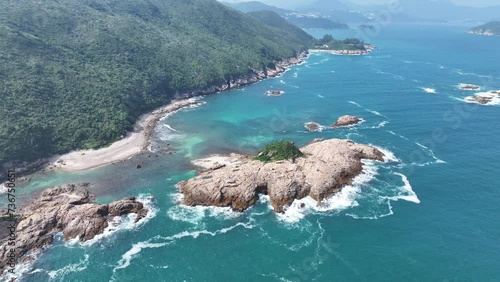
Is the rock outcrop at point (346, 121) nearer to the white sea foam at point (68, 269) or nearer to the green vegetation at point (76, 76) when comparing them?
the green vegetation at point (76, 76)

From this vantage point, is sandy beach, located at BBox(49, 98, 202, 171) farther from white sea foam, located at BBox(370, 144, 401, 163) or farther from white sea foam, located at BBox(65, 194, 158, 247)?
white sea foam, located at BBox(370, 144, 401, 163)

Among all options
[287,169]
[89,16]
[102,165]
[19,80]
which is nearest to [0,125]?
[19,80]

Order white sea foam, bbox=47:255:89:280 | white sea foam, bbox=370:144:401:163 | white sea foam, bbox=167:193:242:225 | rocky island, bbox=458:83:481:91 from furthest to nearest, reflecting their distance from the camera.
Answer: rocky island, bbox=458:83:481:91, white sea foam, bbox=370:144:401:163, white sea foam, bbox=167:193:242:225, white sea foam, bbox=47:255:89:280

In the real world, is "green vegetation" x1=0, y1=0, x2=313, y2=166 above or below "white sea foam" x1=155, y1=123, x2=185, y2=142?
above

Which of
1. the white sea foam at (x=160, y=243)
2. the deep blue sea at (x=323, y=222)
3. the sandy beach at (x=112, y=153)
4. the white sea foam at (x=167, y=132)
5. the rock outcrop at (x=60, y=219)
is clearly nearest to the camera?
the deep blue sea at (x=323, y=222)

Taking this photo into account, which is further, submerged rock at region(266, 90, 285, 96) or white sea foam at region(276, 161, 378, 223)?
submerged rock at region(266, 90, 285, 96)

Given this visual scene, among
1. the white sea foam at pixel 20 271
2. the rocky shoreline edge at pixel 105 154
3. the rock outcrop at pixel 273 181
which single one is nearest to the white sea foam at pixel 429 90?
the rock outcrop at pixel 273 181

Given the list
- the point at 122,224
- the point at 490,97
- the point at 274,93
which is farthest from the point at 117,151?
the point at 490,97

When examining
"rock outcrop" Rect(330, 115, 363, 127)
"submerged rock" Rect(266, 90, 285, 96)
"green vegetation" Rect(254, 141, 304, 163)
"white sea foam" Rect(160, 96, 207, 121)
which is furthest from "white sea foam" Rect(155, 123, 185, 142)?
"submerged rock" Rect(266, 90, 285, 96)
